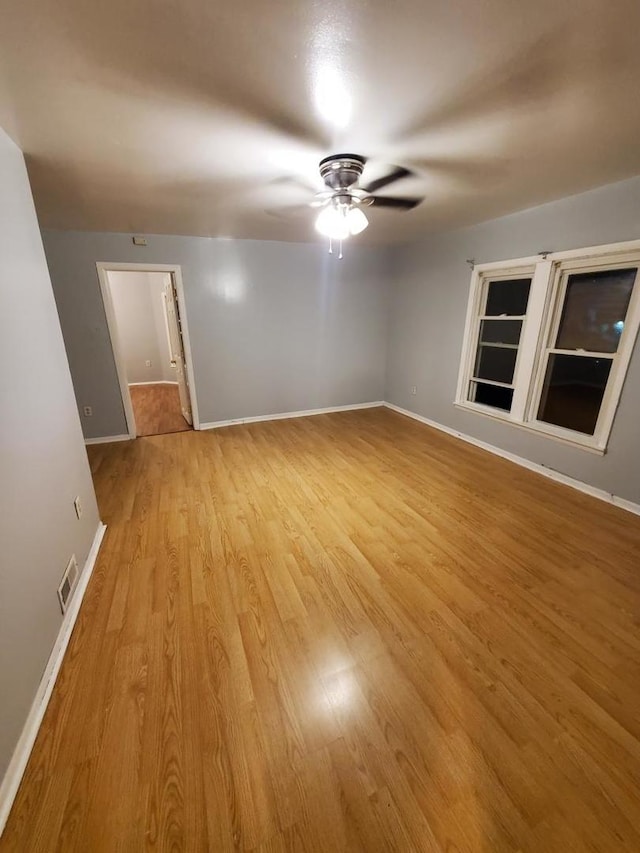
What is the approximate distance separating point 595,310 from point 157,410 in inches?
222

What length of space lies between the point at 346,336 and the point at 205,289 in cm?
204

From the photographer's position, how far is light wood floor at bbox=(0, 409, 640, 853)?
1024mm

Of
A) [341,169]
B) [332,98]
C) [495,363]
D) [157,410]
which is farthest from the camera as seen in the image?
[157,410]

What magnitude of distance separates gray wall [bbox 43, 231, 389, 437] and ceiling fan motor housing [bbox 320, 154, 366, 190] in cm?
246

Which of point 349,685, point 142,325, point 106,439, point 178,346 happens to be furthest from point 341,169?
point 142,325

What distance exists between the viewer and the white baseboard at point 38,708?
41.1 inches

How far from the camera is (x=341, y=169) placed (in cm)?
191

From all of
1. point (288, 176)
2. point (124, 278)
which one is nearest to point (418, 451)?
point (288, 176)

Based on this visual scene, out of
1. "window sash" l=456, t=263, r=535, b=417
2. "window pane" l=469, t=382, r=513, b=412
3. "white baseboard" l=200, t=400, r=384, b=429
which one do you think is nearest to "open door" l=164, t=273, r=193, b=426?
"white baseboard" l=200, t=400, r=384, b=429

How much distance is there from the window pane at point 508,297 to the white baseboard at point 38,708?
4162 mm

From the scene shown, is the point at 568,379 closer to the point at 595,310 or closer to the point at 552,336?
the point at 552,336

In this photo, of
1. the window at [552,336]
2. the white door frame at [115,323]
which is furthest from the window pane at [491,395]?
the white door frame at [115,323]

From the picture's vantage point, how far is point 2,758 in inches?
41.1

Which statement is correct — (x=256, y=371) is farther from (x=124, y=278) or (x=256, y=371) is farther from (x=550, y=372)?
(x=124, y=278)
